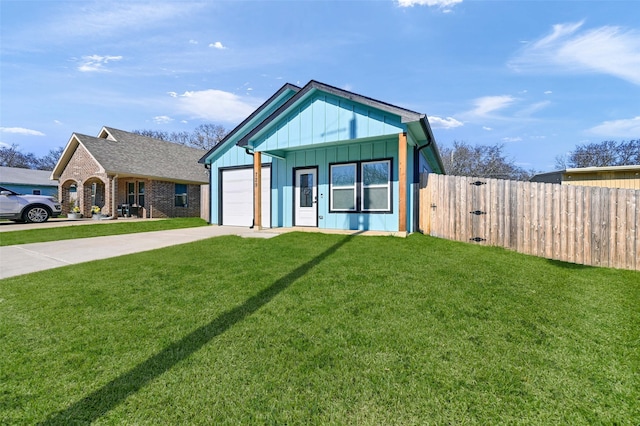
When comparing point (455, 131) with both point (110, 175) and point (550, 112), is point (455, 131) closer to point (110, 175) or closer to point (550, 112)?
point (550, 112)

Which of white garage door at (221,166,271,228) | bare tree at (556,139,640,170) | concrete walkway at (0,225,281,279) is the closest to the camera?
concrete walkway at (0,225,281,279)

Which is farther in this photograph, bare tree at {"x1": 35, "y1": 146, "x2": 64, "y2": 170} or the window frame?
bare tree at {"x1": 35, "y1": 146, "x2": 64, "y2": 170}

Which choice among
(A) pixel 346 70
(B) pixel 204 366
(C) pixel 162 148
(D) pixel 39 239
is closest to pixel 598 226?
(B) pixel 204 366

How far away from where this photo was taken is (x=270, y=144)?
9039mm

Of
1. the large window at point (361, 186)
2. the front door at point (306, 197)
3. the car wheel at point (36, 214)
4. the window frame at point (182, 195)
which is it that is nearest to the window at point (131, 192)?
the window frame at point (182, 195)

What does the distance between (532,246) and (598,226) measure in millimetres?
1128

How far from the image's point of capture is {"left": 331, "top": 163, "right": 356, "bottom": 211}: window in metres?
9.07

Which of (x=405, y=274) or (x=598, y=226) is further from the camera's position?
(x=598, y=226)

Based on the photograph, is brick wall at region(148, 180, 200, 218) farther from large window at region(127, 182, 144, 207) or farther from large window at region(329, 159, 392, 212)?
large window at region(329, 159, 392, 212)

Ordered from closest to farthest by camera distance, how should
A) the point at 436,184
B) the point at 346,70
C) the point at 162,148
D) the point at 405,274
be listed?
the point at 405,274, the point at 436,184, the point at 346,70, the point at 162,148

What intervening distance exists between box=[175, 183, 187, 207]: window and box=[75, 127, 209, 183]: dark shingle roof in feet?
2.40

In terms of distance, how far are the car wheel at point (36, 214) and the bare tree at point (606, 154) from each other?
35.3 meters

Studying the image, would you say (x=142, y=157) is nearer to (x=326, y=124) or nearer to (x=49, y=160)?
(x=326, y=124)

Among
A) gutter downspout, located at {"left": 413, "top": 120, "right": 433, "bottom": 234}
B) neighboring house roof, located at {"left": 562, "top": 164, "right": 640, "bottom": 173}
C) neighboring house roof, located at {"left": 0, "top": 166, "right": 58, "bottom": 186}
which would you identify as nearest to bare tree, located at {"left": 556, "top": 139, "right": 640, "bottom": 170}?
neighboring house roof, located at {"left": 562, "top": 164, "right": 640, "bottom": 173}
